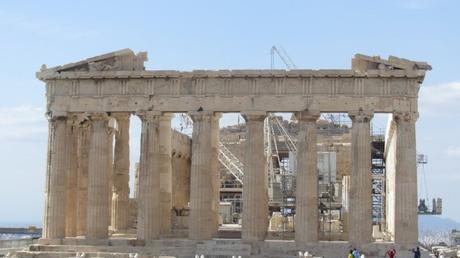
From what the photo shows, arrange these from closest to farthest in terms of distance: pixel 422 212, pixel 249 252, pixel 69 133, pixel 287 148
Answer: pixel 249 252 → pixel 69 133 → pixel 287 148 → pixel 422 212

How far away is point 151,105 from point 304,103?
9313mm

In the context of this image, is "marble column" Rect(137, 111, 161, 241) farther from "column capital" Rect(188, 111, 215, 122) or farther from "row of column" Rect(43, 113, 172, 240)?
"column capital" Rect(188, 111, 215, 122)

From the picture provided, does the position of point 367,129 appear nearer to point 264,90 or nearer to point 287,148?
point 264,90

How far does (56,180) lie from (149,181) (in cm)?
591

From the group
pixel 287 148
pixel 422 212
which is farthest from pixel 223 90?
pixel 422 212

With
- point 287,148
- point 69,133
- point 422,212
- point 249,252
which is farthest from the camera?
point 422,212

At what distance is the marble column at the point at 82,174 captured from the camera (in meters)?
59.9

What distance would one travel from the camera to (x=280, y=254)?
52.5 metres

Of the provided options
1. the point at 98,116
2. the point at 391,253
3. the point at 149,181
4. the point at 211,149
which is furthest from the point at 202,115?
the point at 391,253

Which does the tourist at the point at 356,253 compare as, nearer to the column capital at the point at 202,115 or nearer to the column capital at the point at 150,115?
the column capital at the point at 202,115

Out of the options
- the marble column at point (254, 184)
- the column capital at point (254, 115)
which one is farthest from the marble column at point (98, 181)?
the column capital at point (254, 115)

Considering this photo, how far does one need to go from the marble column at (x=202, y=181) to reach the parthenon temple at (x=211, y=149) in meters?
0.06

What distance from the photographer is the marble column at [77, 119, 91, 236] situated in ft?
196

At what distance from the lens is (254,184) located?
176ft
